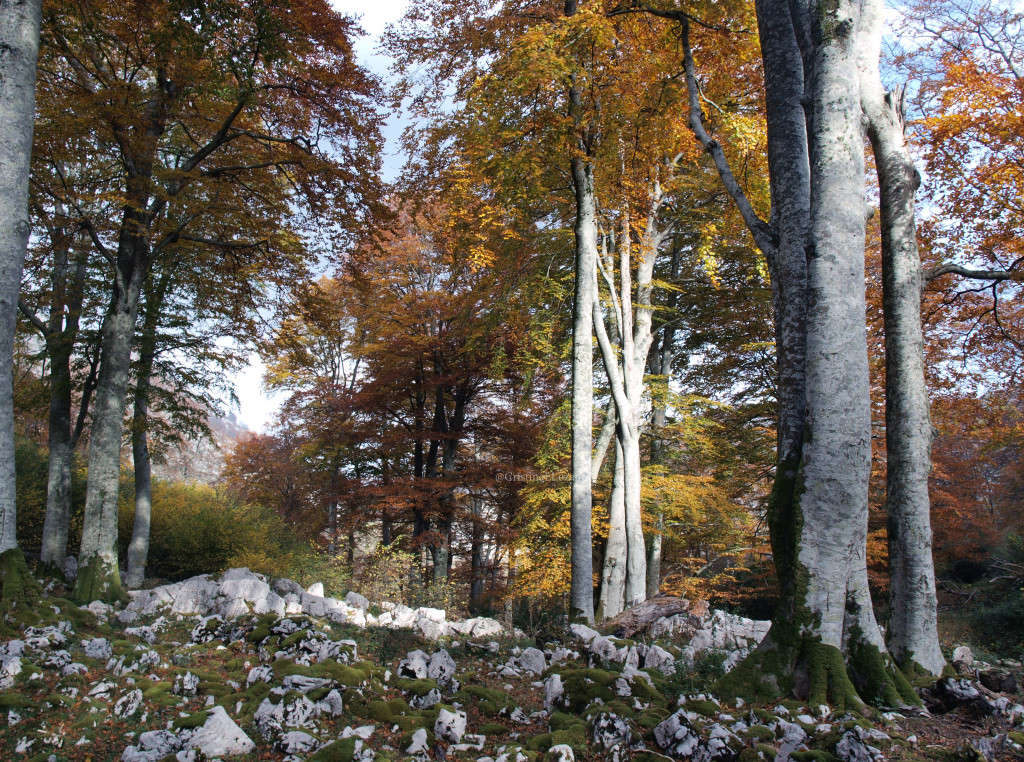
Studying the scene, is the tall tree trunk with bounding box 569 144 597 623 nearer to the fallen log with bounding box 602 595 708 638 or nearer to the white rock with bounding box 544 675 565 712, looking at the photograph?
the fallen log with bounding box 602 595 708 638

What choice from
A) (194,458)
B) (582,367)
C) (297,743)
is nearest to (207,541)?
(582,367)

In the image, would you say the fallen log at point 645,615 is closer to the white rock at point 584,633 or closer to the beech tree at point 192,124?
the white rock at point 584,633

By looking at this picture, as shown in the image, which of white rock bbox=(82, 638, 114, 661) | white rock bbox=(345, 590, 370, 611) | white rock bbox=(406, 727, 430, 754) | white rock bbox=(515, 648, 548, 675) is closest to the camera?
white rock bbox=(406, 727, 430, 754)

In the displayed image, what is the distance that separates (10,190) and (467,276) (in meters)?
10.7

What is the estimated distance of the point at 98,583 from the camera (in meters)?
8.08

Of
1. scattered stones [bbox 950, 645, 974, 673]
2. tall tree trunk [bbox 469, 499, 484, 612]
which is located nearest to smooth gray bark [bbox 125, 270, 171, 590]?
tall tree trunk [bbox 469, 499, 484, 612]

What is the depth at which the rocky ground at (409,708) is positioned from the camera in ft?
8.84

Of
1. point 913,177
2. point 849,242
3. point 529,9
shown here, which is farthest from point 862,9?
point 529,9

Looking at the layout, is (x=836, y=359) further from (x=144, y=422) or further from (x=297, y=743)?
(x=144, y=422)

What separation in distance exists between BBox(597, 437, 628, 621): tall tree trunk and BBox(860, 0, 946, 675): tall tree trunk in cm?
598

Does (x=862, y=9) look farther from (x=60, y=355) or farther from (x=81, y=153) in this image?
(x=60, y=355)

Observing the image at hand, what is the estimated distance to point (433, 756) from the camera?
9.71ft

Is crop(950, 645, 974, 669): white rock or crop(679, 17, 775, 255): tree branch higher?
crop(679, 17, 775, 255): tree branch

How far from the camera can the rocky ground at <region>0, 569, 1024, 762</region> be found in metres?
2.69
